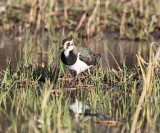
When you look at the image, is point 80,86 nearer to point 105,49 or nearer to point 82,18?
point 105,49

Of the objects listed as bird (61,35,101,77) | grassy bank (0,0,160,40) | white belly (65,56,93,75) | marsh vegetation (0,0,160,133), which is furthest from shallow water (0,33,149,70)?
white belly (65,56,93,75)

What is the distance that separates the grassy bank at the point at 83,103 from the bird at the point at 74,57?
8.6 inches

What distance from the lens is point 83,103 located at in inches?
213

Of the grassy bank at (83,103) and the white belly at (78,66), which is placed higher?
the white belly at (78,66)

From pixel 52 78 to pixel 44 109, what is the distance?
2199 millimetres

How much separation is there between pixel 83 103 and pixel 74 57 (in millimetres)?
1562

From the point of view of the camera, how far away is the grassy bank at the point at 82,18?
40.1ft

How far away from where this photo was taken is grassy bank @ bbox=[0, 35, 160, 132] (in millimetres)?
4625

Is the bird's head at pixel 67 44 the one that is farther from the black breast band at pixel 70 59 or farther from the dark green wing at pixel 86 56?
the dark green wing at pixel 86 56

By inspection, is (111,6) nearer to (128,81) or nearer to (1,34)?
(1,34)

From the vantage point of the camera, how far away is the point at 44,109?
16.0ft

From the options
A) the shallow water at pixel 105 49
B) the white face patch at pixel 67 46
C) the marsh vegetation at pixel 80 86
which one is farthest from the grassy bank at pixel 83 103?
the shallow water at pixel 105 49

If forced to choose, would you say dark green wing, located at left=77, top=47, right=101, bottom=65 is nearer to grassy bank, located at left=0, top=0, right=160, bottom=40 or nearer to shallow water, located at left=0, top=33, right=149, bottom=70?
shallow water, located at left=0, top=33, right=149, bottom=70

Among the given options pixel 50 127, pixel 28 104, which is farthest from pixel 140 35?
pixel 50 127
